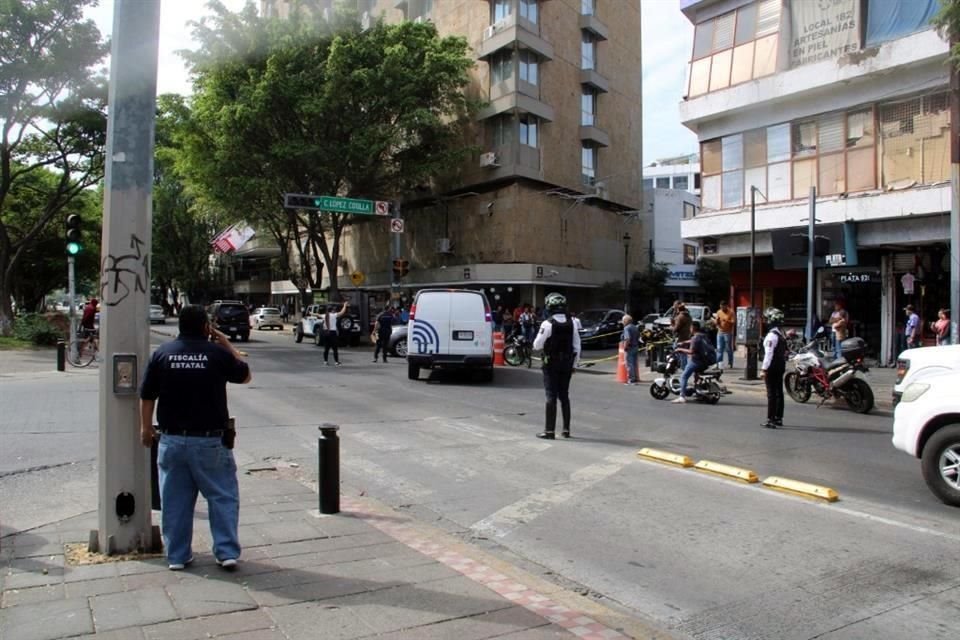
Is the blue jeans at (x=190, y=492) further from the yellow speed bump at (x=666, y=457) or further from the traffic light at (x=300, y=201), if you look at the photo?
the traffic light at (x=300, y=201)

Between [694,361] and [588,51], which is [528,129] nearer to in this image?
[588,51]

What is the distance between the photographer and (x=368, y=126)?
3167cm

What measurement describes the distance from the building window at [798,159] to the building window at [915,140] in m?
0.04

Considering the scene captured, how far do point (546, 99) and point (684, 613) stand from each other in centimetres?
3494

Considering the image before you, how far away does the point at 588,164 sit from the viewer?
133 feet

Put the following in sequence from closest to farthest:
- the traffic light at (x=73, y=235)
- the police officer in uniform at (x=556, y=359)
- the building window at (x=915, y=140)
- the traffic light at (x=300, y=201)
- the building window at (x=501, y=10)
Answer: the police officer in uniform at (x=556, y=359), the traffic light at (x=73, y=235), the building window at (x=915, y=140), the traffic light at (x=300, y=201), the building window at (x=501, y=10)

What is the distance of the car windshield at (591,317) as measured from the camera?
30406 millimetres

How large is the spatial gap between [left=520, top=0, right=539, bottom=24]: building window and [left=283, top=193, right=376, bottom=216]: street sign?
45.0ft

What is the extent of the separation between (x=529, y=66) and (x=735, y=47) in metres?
15.2

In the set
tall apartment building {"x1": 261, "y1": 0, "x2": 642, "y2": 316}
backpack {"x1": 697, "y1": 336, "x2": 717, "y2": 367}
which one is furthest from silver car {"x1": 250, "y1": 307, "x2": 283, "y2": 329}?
backpack {"x1": 697, "y1": 336, "x2": 717, "y2": 367}

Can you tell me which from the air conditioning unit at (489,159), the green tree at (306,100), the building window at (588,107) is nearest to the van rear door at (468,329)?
the green tree at (306,100)

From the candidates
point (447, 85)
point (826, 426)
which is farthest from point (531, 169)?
point (826, 426)

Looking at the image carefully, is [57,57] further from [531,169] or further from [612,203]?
[612,203]

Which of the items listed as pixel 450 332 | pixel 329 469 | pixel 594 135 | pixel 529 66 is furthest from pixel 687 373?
pixel 594 135
